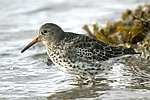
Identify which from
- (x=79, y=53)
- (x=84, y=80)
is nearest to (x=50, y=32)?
(x=79, y=53)

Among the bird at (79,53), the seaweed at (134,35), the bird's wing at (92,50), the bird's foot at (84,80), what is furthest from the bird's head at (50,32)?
the seaweed at (134,35)

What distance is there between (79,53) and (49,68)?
1031 mm

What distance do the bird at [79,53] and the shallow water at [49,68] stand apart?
0.78 feet

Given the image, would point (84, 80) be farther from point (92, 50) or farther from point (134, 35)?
point (134, 35)

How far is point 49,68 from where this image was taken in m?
7.62

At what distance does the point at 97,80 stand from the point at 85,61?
0.42m

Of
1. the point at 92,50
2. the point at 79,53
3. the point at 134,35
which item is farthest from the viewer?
the point at 134,35

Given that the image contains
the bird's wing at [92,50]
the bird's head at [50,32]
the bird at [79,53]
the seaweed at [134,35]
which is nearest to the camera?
the bird at [79,53]

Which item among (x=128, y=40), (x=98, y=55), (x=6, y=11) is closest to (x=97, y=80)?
(x=98, y=55)

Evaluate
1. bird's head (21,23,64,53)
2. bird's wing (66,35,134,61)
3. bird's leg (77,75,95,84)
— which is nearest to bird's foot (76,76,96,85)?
bird's leg (77,75,95,84)

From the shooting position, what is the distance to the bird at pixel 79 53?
6.69 metres

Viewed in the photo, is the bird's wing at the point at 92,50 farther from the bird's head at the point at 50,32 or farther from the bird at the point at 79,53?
the bird's head at the point at 50,32

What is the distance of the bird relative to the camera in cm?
669

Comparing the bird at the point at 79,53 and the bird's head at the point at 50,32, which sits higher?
the bird's head at the point at 50,32
